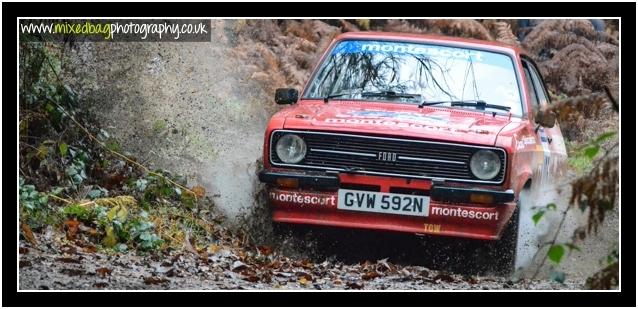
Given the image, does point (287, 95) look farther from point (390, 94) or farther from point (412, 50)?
point (412, 50)

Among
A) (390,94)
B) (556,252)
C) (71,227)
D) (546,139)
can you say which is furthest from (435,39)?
(556,252)

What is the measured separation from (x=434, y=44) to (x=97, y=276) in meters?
3.43

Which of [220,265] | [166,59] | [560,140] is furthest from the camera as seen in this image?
[166,59]

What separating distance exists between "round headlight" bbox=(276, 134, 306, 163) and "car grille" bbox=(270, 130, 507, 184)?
0.05 m

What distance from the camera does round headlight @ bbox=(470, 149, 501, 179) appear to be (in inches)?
299

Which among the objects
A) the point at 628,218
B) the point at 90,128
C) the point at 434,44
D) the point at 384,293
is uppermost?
the point at 434,44

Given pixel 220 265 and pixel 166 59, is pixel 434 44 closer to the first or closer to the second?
pixel 220 265

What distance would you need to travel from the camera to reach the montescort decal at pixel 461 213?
7.58 meters

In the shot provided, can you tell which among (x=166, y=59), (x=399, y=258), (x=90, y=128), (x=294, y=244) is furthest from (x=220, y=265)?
(x=166, y=59)

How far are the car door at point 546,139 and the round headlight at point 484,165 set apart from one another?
996 millimetres

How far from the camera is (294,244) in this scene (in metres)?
8.21

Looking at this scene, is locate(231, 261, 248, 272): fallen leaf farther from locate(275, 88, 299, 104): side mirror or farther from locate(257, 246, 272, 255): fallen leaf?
locate(275, 88, 299, 104): side mirror

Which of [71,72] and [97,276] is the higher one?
[71,72]

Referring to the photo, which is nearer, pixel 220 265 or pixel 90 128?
pixel 220 265
